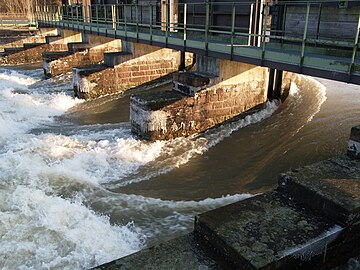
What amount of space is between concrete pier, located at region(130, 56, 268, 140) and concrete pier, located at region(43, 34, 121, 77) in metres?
9.56

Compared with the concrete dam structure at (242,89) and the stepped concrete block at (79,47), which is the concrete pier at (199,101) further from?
the stepped concrete block at (79,47)

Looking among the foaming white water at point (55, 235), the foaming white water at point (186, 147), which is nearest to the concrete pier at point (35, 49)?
the foaming white water at point (186, 147)

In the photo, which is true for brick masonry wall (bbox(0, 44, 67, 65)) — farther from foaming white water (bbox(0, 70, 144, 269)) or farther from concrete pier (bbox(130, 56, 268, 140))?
concrete pier (bbox(130, 56, 268, 140))

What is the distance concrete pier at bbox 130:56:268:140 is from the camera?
8578mm

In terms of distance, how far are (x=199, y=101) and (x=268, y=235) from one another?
19.6ft

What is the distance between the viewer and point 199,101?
29.3ft

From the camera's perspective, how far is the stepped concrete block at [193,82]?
8.80 m

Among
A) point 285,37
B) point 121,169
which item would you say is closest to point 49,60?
point 121,169

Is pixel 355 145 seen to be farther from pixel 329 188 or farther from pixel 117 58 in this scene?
pixel 117 58

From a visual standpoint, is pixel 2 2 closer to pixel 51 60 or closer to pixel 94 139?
pixel 51 60

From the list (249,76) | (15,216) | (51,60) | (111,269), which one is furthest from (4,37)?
(111,269)

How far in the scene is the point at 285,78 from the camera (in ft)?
35.8

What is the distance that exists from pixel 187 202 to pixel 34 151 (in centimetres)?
416

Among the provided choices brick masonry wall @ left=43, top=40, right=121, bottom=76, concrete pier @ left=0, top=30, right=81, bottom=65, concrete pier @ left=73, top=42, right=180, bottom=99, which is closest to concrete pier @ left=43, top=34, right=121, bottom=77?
brick masonry wall @ left=43, top=40, right=121, bottom=76
